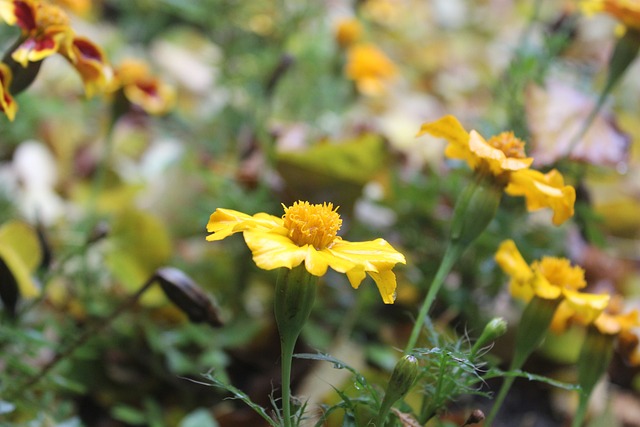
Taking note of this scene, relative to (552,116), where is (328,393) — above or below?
below

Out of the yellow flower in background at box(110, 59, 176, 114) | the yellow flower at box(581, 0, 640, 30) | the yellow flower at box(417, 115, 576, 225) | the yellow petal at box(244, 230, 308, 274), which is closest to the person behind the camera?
the yellow petal at box(244, 230, 308, 274)

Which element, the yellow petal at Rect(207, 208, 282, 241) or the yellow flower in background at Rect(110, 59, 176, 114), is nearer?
the yellow petal at Rect(207, 208, 282, 241)

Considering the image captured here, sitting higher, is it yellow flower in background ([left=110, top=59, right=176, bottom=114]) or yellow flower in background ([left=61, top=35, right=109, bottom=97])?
yellow flower in background ([left=61, top=35, right=109, bottom=97])

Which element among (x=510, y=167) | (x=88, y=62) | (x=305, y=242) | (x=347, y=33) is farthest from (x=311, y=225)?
(x=347, y=33)

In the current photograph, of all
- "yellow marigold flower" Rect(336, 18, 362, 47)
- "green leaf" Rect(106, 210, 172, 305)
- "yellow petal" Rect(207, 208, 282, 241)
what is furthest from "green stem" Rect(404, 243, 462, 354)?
"yellow marigold flower" Rect(336, 18, 362, 47)

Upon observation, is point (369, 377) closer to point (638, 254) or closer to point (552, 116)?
point (552, 116)

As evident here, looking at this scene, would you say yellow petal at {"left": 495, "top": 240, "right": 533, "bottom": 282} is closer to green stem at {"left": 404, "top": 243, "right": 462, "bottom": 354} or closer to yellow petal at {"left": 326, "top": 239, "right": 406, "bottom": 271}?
green stem at {"left": 404, "top": 243, "right": 462, "bottom": 354}

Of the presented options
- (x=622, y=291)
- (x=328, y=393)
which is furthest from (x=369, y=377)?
(x=622, y=291)
